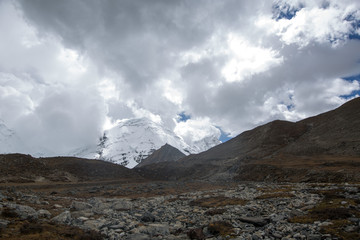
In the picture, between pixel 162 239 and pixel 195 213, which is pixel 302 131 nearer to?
pixel 195 213

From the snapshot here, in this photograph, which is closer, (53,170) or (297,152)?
(53,170)

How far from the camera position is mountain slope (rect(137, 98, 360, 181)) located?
5238 cm

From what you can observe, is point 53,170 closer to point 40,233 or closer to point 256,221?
point 40,233

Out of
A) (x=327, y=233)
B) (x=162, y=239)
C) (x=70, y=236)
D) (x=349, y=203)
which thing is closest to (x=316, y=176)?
(x=349, y=203)

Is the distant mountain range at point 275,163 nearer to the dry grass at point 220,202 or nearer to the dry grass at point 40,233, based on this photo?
the dry grass at point 220,202

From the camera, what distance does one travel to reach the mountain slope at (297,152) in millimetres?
52375

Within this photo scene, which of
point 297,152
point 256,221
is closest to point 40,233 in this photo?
point 256,221

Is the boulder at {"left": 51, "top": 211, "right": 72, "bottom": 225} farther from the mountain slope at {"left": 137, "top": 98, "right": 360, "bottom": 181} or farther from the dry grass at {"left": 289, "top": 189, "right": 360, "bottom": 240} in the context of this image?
the mountain slope at {"left": 137, "top": 98, "right": 360, "bottom": 181}

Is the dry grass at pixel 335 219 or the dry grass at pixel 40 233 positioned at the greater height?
the dry grass at pixel 40 233

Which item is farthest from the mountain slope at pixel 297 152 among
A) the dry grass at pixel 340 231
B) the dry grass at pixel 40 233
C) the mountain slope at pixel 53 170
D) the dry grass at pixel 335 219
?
the dry grass at pixel 40 233

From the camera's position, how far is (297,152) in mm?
87250

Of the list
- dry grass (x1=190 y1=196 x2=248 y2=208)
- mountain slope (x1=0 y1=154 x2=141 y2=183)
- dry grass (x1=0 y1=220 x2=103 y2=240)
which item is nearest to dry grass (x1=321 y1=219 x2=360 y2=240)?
dry grass (x1=190 y1=196 x2=248 y2=208)

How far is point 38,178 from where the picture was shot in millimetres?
71562

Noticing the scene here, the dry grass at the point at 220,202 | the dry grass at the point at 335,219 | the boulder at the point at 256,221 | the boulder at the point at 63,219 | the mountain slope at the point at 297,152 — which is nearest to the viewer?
the dry grass at the point at 335,219
